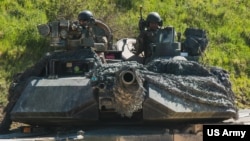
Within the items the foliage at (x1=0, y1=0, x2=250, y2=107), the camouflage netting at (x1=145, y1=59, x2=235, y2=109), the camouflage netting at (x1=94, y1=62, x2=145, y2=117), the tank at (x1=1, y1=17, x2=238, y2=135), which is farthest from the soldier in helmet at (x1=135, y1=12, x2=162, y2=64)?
the foliage at (x1=0, y1=0, x2=250, y2=107)

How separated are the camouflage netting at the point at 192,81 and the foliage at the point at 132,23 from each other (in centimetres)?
775

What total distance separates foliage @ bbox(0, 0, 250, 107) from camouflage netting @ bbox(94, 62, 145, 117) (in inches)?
314

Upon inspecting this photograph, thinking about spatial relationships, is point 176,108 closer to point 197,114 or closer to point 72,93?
point 197,114

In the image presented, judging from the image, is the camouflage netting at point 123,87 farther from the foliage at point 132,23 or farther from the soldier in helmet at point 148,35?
the foliage at point 132,23

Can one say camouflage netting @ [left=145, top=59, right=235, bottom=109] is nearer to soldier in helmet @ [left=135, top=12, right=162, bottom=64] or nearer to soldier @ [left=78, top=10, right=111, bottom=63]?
soldier @ [left=78, top=10, right=111, bottom=63]

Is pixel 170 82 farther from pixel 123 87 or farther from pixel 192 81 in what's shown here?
pixel 123 87

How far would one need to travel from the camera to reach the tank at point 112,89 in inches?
329

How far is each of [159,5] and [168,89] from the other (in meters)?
12.2

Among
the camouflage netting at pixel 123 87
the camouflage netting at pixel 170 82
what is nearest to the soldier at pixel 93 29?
the camouflage netting at pixel 170 82

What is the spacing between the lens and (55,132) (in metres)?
9.60

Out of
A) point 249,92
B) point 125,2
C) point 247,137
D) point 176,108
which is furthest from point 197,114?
point 125,2

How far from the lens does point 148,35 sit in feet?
35.4

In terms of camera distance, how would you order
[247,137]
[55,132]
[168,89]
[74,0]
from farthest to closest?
[74,0]
[55,132]
[168,89]
[247,137]

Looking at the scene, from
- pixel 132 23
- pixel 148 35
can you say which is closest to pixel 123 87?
pixel 148 35
